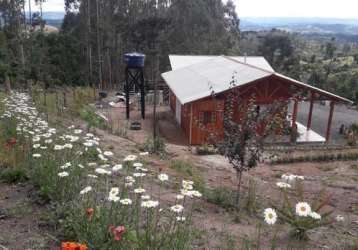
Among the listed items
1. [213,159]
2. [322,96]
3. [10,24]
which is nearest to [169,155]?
[213,159]

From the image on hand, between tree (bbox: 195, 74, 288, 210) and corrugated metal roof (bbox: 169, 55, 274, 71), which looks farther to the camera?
corrugated metal roof (bbox: 169, 55, 274, 71)

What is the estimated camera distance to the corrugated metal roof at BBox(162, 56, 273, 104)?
1412 centimetres

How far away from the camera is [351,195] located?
286 inches

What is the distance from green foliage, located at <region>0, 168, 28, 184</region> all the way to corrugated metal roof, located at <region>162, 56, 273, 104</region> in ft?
25.7

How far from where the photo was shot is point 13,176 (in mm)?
4762

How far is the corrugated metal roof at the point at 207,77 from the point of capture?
46.3 feet

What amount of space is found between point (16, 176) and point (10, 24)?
2761 cm

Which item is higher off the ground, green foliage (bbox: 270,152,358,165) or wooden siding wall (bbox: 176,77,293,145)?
wooden siding wall (bbox: 176,77,293,145)

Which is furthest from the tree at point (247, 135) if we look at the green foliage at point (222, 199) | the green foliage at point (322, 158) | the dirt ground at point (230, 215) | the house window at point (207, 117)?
the house window at point (207, 117)

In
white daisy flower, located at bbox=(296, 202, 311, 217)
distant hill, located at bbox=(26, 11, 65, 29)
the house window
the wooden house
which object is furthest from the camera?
distant hill, located at bbox=(26, 11, 65, 29)

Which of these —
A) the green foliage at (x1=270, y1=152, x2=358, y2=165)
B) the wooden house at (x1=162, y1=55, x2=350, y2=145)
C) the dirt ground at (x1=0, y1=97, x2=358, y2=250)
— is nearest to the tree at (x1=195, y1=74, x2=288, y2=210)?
the dirt ground at (x1=0, y1=97, x2=358, y2=250)

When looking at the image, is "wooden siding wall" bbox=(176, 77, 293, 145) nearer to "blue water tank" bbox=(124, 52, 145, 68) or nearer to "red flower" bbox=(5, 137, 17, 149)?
"blue water tank" bbox=(124, 52, 145, 68)

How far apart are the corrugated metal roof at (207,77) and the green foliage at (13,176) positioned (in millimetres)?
7842

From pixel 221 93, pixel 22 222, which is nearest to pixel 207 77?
pixel 221 93
